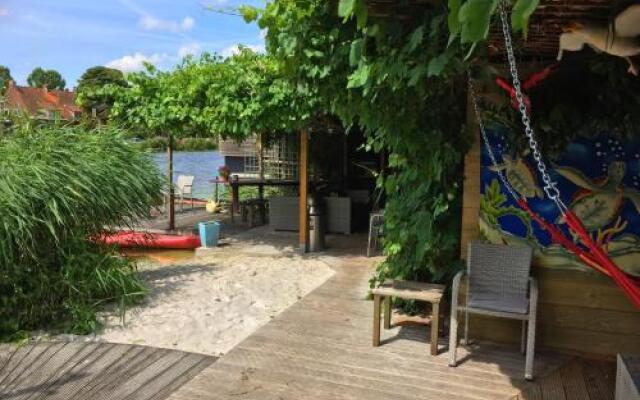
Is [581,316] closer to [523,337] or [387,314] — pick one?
[523,337]

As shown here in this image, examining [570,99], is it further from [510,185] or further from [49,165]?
[49,165]

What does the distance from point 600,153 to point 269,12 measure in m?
2.18

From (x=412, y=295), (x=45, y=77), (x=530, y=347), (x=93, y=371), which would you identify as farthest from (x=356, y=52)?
(x=45, y=77)

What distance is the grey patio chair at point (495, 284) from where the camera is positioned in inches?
125

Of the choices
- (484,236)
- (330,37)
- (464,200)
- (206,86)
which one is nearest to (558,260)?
(484,236)

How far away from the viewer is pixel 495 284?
350cm

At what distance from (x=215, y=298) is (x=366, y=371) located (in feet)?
6.73

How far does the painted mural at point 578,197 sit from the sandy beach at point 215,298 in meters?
2.04

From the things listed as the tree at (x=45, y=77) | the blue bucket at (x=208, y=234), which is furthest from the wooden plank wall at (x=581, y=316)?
the tree at (x=45, y=77)

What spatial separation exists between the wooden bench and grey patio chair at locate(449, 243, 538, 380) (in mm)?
148

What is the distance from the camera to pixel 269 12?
2.92m

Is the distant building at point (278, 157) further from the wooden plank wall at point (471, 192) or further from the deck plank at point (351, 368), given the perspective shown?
the wooden plank wall at point (471, 192)

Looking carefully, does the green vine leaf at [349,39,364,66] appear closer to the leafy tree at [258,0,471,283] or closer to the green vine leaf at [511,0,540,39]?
the leafy tree at [258,0,471,283]

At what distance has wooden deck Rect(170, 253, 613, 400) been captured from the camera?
2912 millimetres
